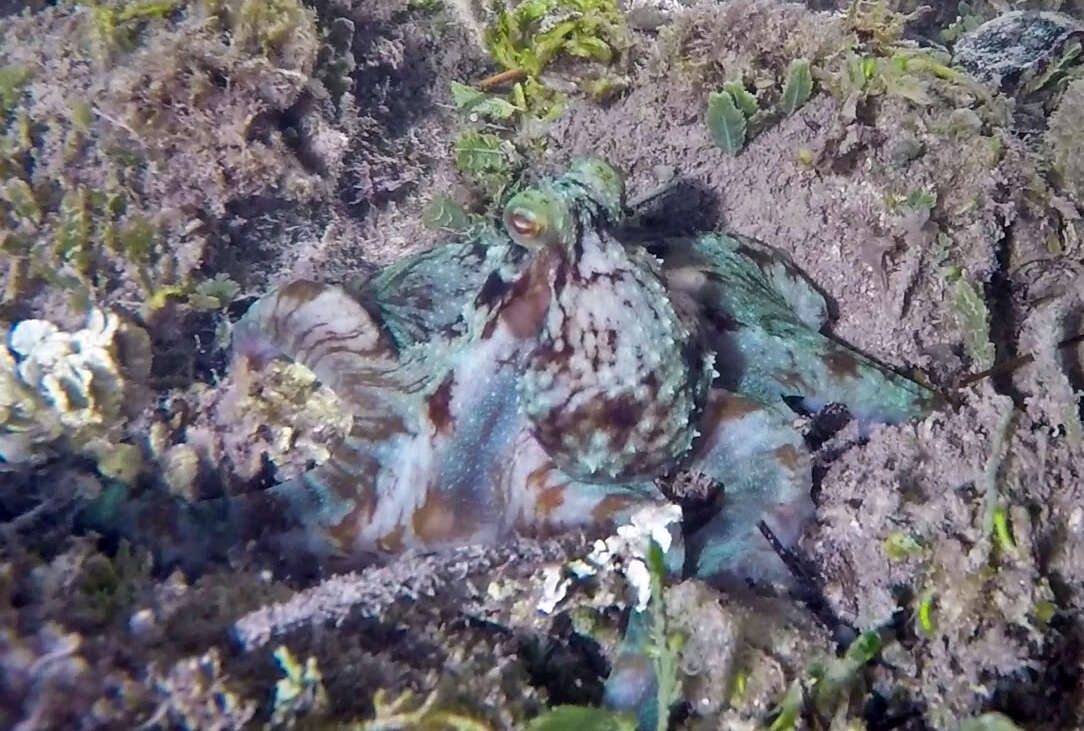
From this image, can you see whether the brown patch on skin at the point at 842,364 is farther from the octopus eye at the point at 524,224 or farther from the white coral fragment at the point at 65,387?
the white coral fragment at the point at 65,387

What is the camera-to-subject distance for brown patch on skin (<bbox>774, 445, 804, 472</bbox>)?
3.14 m

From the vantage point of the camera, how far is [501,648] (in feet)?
8.45

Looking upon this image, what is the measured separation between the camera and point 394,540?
322 cm

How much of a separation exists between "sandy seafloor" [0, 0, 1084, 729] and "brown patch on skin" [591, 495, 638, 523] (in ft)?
1.09

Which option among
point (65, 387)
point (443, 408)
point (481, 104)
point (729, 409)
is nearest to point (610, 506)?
point (729, 409)

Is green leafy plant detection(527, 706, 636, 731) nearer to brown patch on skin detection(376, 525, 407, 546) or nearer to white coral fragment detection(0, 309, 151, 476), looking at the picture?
brown patch on skin detection(376, 525, 407, 546)

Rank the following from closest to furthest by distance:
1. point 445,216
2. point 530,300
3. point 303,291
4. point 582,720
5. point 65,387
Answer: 1. point 582,720
2. point 530,300
3. point 65,387
4. point 303,291
5. point 445,216

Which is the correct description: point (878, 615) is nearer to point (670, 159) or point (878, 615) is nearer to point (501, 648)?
point (501, 648)

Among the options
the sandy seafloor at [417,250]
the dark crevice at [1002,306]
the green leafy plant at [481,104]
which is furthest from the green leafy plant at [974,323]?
the green leafy plant at [481,104]

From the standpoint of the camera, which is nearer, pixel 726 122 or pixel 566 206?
pixel 566 206

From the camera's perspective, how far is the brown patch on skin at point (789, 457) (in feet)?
10.3

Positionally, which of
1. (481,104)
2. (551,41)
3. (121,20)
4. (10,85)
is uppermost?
(121,20)

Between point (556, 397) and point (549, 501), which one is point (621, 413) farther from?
point (549, 501)

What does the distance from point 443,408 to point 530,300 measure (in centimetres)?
59
